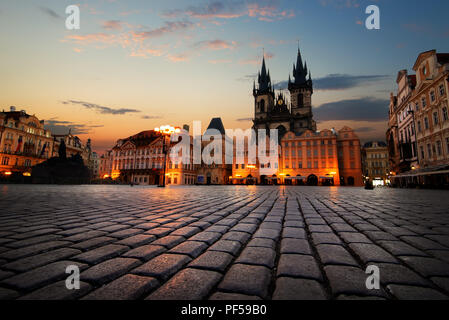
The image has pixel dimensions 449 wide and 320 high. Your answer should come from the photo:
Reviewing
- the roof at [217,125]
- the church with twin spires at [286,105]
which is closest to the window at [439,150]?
the church with twin spires at [286,105]

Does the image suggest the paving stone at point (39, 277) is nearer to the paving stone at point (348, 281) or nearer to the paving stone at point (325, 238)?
the paving stone at point (348, 281)

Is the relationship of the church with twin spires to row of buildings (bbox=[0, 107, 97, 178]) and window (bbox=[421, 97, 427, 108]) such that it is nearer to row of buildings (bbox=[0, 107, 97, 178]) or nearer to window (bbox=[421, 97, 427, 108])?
window (bbox=[421, 97, 427, 108])

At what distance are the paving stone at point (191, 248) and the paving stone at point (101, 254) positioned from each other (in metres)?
0.46

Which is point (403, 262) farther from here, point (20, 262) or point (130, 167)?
point (130, 167)

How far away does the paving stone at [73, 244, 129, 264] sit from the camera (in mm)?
1764

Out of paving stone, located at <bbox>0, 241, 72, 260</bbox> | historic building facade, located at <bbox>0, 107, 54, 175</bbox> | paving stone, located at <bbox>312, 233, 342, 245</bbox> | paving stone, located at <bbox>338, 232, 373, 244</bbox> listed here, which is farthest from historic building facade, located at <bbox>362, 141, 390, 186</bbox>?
historic building facade, located at <bbox>0, 107, 54, 175</bbox>

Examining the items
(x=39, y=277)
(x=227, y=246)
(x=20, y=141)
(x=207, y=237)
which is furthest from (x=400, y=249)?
(x=20, y=141)

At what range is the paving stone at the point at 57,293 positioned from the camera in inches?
44.9

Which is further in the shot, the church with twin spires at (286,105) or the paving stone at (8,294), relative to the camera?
the church with twin spires at (286,105)

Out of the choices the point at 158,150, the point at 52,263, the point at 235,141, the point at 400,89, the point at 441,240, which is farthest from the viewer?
the point at 235,141

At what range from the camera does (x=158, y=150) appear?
56281 mm
